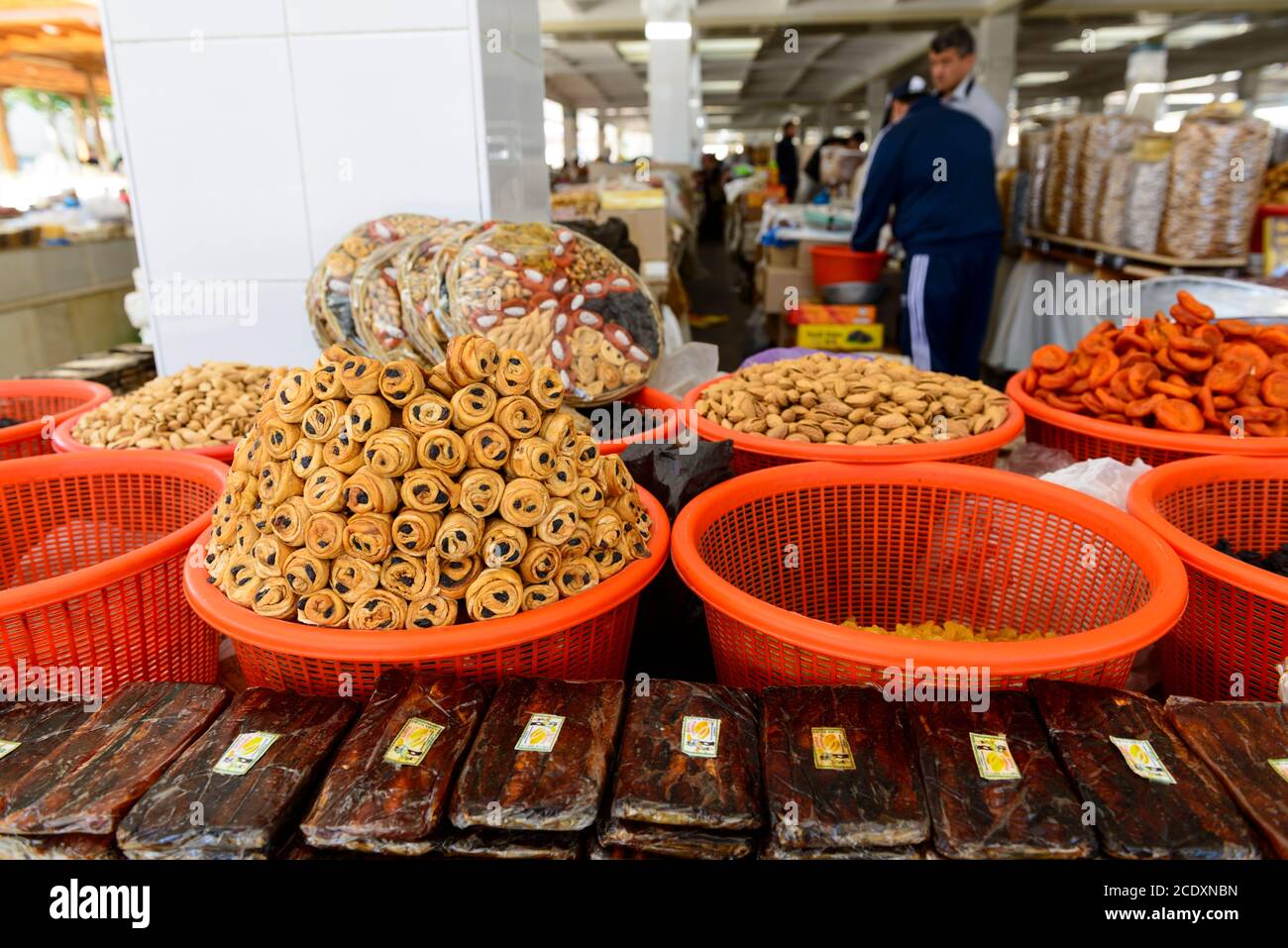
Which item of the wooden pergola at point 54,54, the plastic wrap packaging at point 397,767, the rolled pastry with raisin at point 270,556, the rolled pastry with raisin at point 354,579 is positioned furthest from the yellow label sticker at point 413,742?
the wooden pergola at point 54,54

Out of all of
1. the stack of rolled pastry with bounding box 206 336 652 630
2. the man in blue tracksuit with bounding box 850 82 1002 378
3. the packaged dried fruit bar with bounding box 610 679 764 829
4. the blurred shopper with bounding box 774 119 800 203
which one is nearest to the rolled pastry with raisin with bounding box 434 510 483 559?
the stack of rolled pastry with bounding box 206 336 652 630

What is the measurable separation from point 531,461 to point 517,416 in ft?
0.26

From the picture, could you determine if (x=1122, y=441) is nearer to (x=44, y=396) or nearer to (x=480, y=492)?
(x=480, y=492)

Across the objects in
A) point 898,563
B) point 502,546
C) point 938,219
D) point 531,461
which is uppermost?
point 938,219

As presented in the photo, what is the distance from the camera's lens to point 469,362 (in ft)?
4.33

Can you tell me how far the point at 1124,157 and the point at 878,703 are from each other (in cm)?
467

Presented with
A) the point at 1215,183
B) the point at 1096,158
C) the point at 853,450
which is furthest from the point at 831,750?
the point at 1096,158

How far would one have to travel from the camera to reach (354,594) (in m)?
1.22

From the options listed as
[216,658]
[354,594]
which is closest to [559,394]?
[354,594]

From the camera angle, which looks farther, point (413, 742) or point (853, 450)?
point (853, 450)

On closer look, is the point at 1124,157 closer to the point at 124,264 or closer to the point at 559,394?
the point at 559,394

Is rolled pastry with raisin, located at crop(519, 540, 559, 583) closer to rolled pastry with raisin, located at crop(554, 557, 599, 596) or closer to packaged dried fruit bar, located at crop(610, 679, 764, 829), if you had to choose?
rolled pastry with raisin, located at crop(554, 557, 599, 596)

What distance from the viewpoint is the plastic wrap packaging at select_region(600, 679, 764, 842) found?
975 mm

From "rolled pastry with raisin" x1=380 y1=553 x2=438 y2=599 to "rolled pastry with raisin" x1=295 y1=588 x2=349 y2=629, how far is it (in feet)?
0.24
